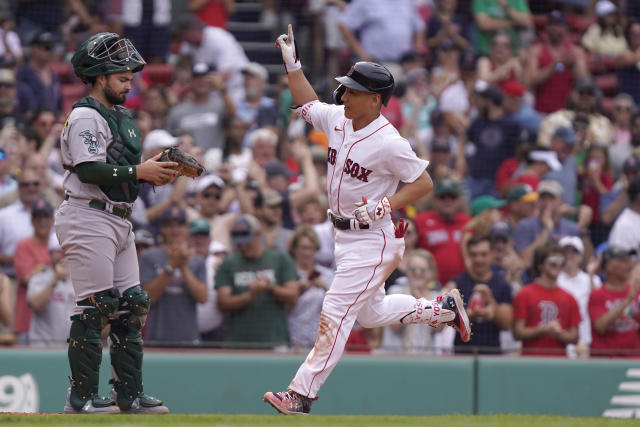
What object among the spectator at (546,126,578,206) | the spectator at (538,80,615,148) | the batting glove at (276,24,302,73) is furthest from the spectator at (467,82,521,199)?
the batting glove at (276,24,302,73)

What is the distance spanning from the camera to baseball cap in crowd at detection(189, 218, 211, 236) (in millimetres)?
9664

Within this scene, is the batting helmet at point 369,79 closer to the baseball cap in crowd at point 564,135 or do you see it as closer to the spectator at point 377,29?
the baseball cap in crowd at point 564,135

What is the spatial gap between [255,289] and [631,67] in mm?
6930

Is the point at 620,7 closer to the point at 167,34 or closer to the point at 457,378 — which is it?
the point at 167,34

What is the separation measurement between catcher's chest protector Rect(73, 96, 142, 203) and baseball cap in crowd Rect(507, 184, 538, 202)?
5.37m

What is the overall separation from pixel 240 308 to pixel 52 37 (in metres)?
4.55

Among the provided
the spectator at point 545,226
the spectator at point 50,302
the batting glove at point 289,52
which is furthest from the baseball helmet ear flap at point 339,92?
the spectator at point 545,226

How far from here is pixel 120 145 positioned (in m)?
6.26

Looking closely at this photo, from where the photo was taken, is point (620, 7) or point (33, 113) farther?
point (620, 7)

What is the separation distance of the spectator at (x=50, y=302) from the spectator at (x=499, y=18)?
7084 mm

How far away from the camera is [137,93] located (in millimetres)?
12961

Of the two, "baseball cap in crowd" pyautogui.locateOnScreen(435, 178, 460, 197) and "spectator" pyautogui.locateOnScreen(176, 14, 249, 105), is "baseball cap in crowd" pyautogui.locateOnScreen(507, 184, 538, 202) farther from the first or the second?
"spectator" pyautogui.locateOnScreen(176, 14, 249, 105)

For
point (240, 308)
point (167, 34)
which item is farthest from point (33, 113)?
point (240, 308)

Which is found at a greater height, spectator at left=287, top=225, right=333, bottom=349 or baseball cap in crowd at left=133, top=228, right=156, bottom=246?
baseball cap in crowd at left=133, top=228, right=156, bottom=246
